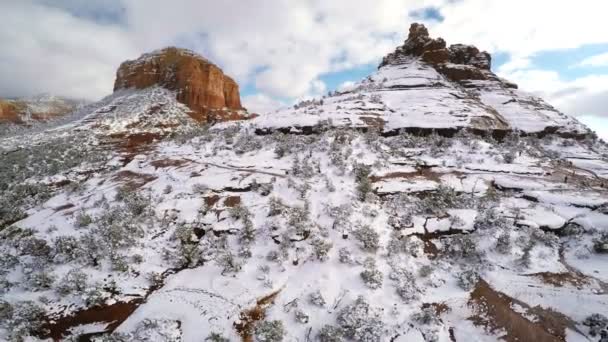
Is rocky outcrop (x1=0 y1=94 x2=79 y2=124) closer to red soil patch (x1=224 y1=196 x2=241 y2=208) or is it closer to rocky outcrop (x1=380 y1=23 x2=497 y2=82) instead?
rocky outcrop (x1=380 y1=23 x2=497 y2=82)

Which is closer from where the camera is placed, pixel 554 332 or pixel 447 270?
pixel 554 332

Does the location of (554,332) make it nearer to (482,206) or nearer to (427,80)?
(482,206)

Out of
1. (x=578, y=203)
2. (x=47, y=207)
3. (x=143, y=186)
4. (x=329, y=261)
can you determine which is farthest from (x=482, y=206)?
(x=47, y=207)

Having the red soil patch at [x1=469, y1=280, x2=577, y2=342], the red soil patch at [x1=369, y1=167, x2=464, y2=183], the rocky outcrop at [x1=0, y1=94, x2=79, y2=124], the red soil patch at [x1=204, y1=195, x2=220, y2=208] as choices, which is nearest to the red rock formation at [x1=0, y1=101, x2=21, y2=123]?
the rocky outcrop at [x1=0, y1=94, x2=79, y2=124]

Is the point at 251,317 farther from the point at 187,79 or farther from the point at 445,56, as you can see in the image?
the point at 187,79

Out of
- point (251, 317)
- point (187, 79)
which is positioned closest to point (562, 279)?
point (251, 317)
